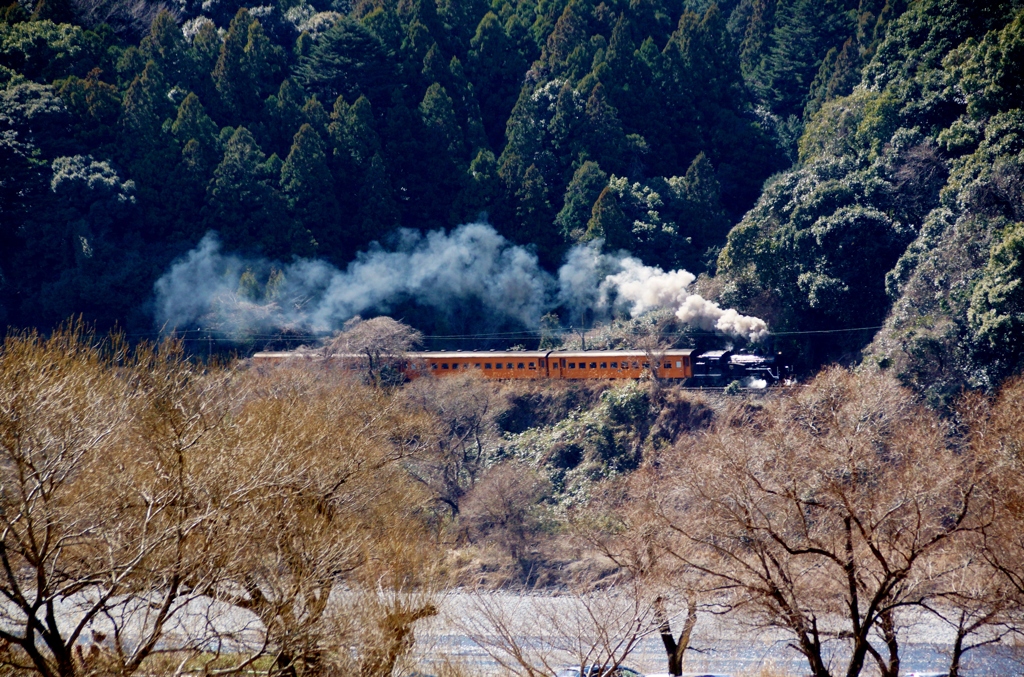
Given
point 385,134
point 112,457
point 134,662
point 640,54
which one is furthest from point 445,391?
point 134,662

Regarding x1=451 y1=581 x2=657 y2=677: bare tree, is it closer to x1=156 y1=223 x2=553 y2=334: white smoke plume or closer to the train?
the train

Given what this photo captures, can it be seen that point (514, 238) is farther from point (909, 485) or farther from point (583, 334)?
point (909, 485)

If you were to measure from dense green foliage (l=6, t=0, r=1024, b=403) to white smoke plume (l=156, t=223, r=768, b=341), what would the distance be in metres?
0.84

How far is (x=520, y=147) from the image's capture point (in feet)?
181

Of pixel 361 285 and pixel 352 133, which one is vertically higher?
pixel 352 133

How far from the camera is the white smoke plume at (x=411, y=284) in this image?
163 feet

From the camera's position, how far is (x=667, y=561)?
22516 millimetres

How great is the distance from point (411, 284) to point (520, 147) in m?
8.35

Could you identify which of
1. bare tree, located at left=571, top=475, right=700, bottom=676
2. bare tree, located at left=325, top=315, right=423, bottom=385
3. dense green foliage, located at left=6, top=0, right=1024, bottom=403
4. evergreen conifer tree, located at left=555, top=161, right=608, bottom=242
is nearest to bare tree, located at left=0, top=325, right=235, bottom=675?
bare tree, located at left=571, top=475, right=700, bottom=676

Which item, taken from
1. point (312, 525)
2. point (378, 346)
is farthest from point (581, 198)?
point (312, 525)

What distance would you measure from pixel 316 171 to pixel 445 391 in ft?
46.5

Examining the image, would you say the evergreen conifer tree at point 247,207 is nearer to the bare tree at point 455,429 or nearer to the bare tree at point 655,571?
the bare tree at point 455,429

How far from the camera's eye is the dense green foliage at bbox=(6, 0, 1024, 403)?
4450 cm

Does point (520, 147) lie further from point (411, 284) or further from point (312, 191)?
point (312, 191)
